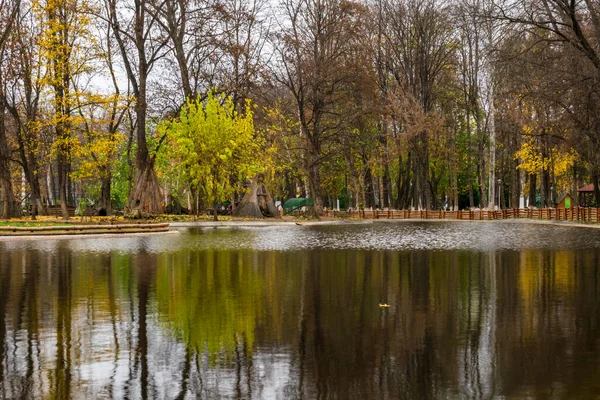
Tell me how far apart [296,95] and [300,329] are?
157 ft

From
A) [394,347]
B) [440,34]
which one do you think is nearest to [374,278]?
[394,347]

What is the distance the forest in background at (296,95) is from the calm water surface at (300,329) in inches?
766

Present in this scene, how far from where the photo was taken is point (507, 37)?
34312mm

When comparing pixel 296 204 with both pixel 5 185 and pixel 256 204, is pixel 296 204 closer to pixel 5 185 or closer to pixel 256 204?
pixel 256 204

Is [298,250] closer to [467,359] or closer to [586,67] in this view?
[467,359]

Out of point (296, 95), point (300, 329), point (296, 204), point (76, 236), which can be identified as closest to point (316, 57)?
point (296, 95)

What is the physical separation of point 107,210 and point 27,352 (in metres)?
50.6

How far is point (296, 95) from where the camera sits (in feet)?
187

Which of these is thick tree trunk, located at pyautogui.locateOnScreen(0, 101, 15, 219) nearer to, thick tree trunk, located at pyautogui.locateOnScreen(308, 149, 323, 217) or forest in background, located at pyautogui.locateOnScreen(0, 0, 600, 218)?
forest in background, located at pyautogui.locateOnScreen(0, 0, 600, 218)

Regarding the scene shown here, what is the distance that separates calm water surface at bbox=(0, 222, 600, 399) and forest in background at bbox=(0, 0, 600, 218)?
19467 millimetres

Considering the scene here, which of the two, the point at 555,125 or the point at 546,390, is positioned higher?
the point at 555,125

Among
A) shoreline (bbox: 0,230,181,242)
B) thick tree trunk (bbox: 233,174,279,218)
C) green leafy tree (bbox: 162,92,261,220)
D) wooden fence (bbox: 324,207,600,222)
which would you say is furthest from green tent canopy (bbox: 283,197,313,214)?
shoreline (bbox: 0,230,181,242)

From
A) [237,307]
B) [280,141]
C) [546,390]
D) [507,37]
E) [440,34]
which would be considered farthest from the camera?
[280,141]

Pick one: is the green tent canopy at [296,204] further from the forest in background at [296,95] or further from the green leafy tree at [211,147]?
the green leafy tree at [211,147]
